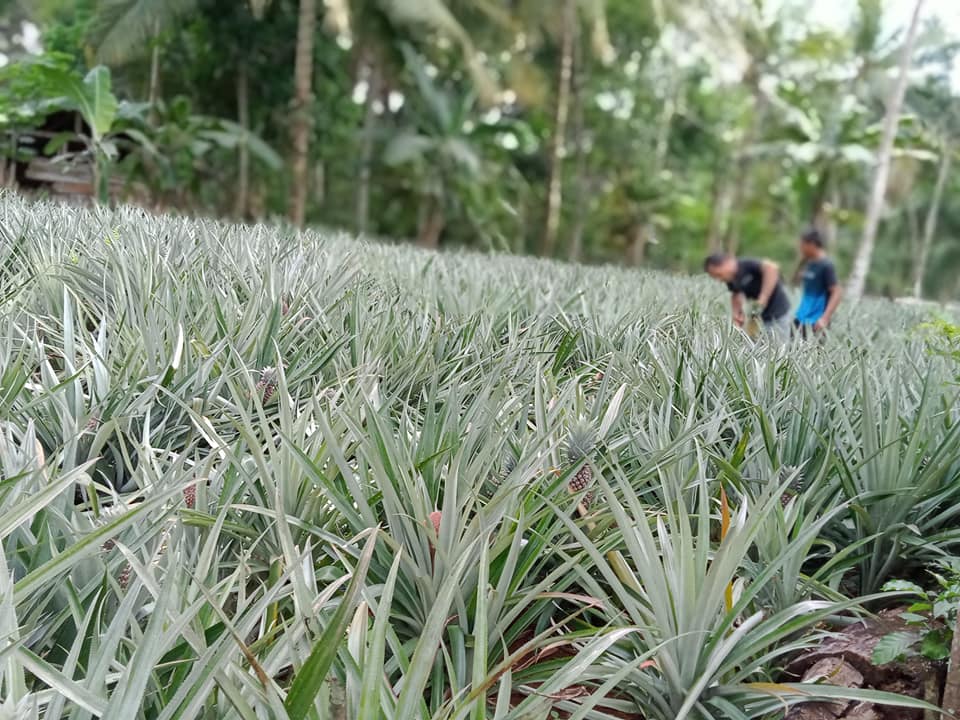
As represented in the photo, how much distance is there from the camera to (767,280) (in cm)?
631

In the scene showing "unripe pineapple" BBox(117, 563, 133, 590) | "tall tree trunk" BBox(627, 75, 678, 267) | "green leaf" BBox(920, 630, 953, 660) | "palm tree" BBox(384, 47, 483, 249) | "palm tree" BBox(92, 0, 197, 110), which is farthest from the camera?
"tall tree trunk" BBox(627, 75, 678, 267)

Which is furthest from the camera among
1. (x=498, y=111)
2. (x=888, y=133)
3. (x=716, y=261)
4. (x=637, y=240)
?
(x=637, y=240)

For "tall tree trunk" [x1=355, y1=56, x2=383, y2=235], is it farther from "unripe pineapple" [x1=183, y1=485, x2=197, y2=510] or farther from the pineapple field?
"unripe pineapple" [x1=183, y1=485, x2=197, y2=510]

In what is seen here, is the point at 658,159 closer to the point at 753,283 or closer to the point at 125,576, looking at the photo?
the point at 753,283

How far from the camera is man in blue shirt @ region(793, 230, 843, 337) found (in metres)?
6.25

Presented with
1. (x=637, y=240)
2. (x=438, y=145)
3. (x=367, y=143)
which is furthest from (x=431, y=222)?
(x=637, y=240)

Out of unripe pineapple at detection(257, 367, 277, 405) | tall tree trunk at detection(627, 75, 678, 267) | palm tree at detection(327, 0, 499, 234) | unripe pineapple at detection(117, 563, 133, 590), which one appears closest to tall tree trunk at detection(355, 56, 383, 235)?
palm tree at detection(327, 0, 499, 234)

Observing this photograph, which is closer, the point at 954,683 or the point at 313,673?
the point at 313,673

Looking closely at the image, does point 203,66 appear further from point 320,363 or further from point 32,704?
point 32,704

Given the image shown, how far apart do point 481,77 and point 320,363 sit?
44.6ft

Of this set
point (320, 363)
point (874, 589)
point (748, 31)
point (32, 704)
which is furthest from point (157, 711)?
point (748, 31)

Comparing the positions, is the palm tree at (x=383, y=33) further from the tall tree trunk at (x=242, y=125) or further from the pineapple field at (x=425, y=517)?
the pineapple field at (x=425, y=517)

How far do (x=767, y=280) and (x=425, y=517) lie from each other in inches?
212

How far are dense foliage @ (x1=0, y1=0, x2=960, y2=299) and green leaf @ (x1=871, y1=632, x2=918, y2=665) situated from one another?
408 inches
